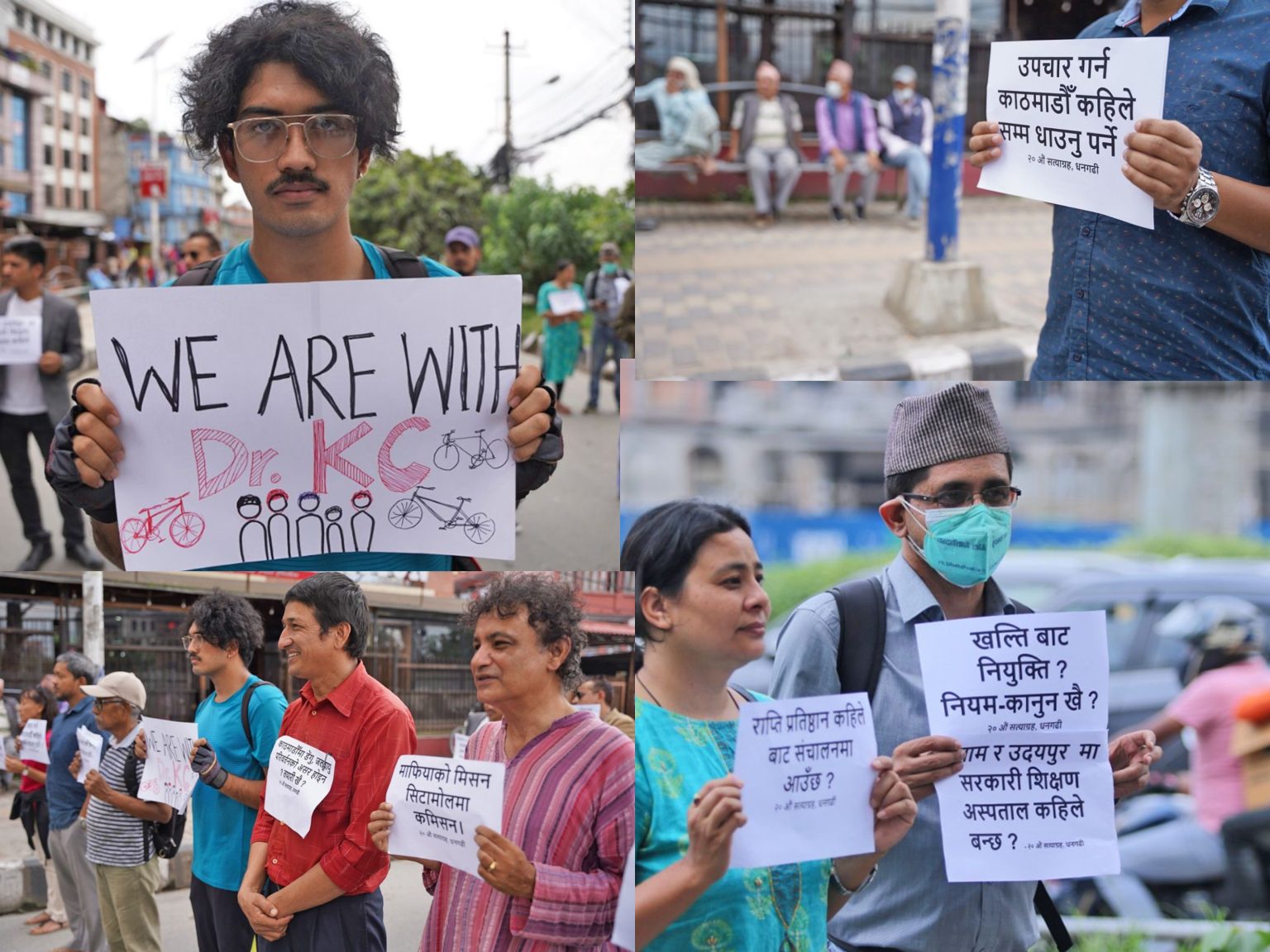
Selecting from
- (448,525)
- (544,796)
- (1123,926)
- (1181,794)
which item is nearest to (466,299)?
(448,525)

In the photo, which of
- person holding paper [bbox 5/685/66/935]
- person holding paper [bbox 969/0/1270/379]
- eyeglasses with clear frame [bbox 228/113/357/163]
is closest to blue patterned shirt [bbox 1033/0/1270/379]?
person holding paper [bbox 969/0/1270/379]

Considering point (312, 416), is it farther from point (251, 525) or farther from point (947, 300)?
point (947, 300)

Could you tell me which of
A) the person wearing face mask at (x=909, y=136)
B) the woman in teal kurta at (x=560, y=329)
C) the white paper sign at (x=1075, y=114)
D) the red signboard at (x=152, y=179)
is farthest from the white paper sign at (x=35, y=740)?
the person wearing face mask at (x=909, y=136)

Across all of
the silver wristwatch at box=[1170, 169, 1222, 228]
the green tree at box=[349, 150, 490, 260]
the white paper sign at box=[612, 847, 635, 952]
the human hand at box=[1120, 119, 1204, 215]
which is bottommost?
the white paper sign at box=[612, 847, 635, 952]

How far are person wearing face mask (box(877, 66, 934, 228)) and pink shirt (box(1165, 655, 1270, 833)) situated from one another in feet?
27.2

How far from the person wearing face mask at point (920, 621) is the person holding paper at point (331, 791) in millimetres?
783

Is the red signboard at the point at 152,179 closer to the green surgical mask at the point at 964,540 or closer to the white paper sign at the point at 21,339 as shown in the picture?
the white paper sign at the point at 21,339

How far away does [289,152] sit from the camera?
218 centimetres

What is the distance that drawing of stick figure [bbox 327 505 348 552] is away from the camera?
2.39 metres

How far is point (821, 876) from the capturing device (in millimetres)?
2291

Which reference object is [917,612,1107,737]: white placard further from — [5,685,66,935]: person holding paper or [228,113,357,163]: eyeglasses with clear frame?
[5,685,66,935]: person holding paper

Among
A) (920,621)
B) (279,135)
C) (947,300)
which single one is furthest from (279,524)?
(947,300)

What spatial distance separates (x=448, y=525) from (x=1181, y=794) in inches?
123

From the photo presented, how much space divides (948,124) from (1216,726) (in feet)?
17.8
